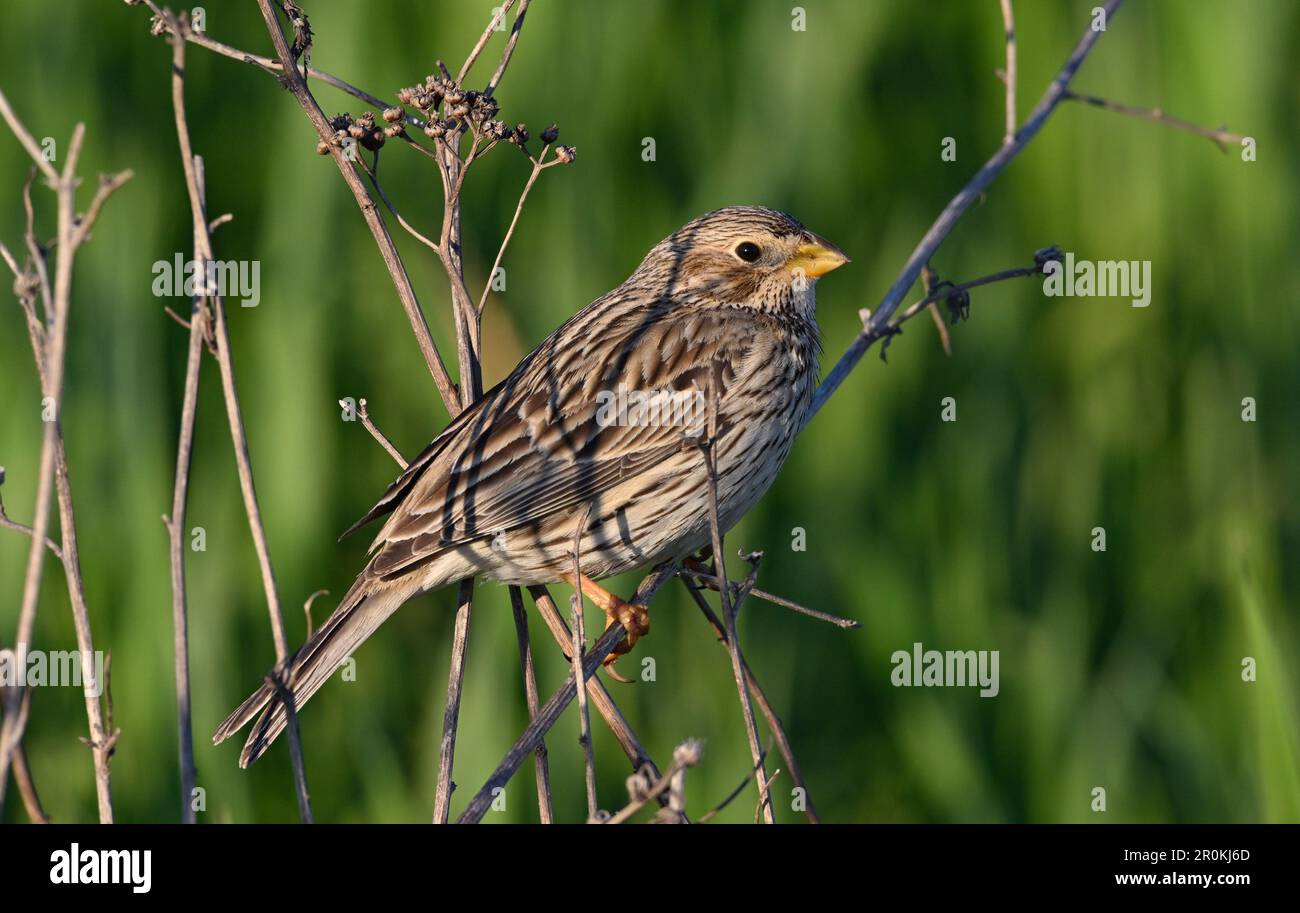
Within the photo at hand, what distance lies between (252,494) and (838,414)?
3.31 meters

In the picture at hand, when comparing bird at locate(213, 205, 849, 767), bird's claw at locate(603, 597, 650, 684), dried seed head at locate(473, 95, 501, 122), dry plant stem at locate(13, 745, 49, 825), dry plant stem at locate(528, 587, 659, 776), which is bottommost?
dry plant stem at locate(13, 745, 49, 825)

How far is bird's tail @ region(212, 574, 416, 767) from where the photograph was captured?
3.54 meters

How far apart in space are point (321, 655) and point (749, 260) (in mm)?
1764

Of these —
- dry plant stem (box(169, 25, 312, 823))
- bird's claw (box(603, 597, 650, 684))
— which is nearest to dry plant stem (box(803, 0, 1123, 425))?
bird's claw (box(603, 597, 650, 684))

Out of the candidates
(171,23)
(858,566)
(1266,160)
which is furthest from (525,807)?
(1266,160)

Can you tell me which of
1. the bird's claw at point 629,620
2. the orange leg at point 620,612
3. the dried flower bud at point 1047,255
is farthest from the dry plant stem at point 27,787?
the dried flower bud at point 1047,255

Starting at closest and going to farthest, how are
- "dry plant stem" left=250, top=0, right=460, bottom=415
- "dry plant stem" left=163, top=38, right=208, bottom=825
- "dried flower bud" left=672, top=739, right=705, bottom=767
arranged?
"dried flower bud" left=672, top=739, right=705, bottom=767 < "dry plant stem" left=163, top=38, right=208, bottom=825 < "dry plant stem" left=250, top=0, right=460, bottom=415

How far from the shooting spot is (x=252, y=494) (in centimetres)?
252

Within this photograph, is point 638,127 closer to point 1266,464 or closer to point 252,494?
point 1266,464

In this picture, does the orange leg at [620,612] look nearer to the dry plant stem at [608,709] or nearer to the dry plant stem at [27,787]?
the dry plant stem at [608,709]

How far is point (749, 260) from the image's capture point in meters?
4.57

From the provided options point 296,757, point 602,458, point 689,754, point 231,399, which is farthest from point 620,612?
point 689,754

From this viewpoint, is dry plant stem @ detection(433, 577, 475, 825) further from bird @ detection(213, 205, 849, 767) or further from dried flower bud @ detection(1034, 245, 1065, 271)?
dried flower bud @ detection(1034, 245, 1065, 271)

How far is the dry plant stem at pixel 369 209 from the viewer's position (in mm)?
3098
